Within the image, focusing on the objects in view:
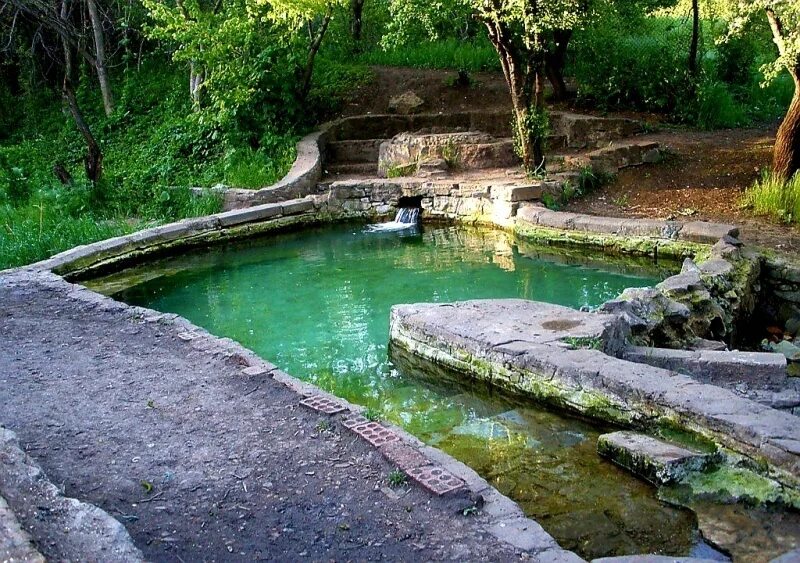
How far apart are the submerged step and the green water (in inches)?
3.4

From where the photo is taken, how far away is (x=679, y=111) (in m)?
16.1

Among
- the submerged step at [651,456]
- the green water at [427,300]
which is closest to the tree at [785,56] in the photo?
the green water at [427,300]

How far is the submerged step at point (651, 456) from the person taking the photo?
4469 millimetres

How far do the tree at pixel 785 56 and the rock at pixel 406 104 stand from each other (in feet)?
24.3

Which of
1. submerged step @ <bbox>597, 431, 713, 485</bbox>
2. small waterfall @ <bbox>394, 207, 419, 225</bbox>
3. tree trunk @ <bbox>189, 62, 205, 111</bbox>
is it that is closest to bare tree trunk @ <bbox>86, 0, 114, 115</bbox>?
tree trunk @ <bbox>189, 62, 205, 111</bbox>

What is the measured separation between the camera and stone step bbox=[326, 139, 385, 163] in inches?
596

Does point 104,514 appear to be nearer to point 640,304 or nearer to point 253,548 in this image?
point 253,548

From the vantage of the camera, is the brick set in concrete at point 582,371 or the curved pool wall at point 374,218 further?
the curved pool wall at point 374,218

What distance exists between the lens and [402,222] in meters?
12.6

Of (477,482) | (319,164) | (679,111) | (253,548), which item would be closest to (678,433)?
(477,482)

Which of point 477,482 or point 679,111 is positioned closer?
Result: point 477,482

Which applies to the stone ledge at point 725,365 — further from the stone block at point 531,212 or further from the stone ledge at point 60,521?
the stone block at point 531,212

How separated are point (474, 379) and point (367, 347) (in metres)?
1.46

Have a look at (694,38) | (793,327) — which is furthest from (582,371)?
(694,38)
